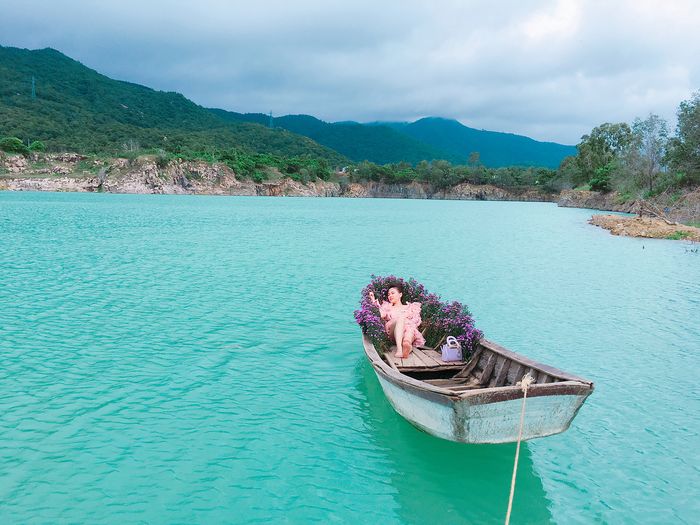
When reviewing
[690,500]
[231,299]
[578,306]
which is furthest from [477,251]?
[690,500]

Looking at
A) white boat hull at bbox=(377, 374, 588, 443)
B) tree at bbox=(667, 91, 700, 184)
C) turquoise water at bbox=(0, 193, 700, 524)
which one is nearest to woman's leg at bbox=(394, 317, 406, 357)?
turquoise water at bbox=(0, 193, 700, 524)

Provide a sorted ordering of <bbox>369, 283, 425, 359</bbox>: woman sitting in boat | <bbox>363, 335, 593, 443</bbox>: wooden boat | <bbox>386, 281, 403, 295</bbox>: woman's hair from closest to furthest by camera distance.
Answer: <bbox>363, 335, 593, 443</bbox>: wooden boat, <bbox>369, 283, 425, 359</bbox>: woman sitting in boat, <bbox>386, 281, 403, 295</bbox>: woman's hair

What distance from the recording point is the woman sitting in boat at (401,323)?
395 inches

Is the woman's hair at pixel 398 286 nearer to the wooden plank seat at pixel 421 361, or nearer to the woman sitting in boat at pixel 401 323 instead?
the woman sitting in boat at pixel 401 323

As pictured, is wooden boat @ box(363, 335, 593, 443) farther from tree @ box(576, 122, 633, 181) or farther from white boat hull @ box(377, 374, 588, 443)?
tree @ box(576, 122, 633, 181)

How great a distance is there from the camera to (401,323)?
34.0 feet

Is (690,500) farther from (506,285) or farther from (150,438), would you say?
(506,285)

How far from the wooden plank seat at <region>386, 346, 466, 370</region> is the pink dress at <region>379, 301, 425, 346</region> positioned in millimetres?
386

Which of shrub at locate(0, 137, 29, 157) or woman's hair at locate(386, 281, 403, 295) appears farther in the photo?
shrub at locate(0, 137, 29, 157)

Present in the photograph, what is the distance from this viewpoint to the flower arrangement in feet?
31.7

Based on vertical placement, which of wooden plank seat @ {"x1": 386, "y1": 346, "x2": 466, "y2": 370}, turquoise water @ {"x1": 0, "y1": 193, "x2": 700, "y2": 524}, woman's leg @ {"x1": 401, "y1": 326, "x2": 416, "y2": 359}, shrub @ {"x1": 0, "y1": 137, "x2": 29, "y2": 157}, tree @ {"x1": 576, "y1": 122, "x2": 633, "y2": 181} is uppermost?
tree @ {"x1": 576, "y1": 122, "x2": 633, "y2": 181}

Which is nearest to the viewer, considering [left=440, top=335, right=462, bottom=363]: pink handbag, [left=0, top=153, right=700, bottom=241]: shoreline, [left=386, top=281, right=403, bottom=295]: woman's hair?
[left=440, top=335, right=462, bottom=363]: pink handbag

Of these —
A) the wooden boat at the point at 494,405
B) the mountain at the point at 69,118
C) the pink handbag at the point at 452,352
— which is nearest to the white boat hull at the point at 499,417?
the wooden boat at the point at 494,405

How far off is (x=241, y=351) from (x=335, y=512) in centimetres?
672
